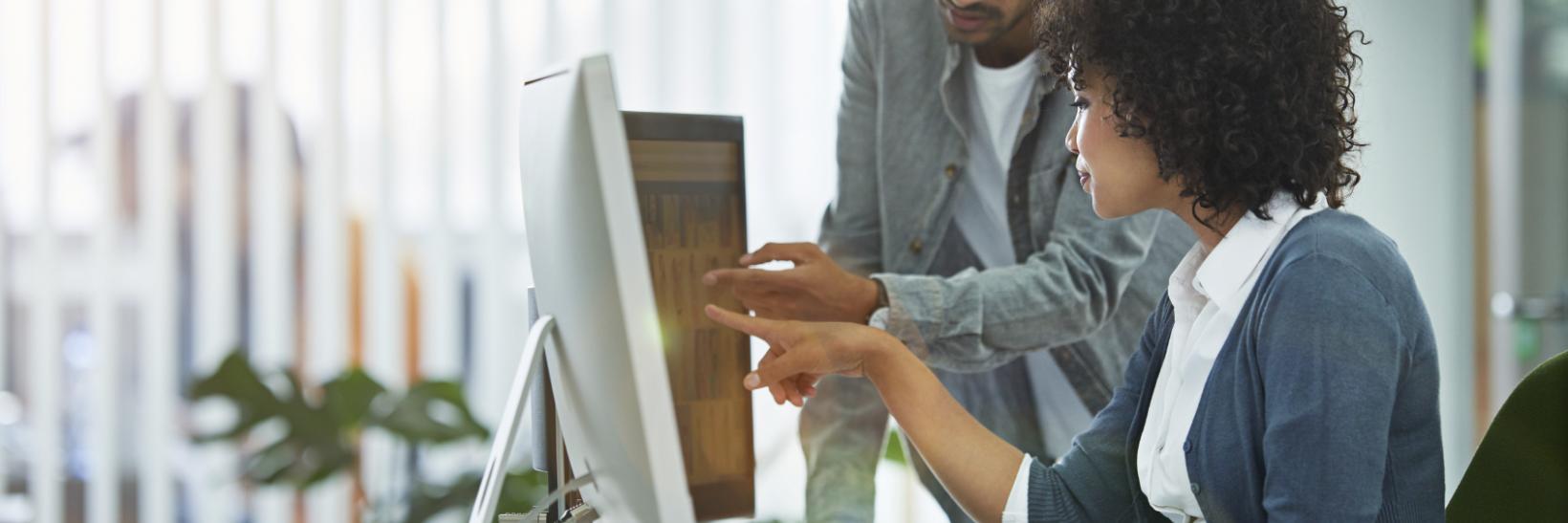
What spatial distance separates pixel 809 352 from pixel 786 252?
0.31m

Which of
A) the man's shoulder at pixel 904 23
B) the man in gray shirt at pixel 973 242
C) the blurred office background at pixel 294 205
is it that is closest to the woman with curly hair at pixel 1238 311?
the man in gray shirt at pixel 973 242

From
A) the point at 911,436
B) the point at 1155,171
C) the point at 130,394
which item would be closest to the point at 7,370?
the point at 130,394

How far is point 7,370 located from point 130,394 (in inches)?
8.4

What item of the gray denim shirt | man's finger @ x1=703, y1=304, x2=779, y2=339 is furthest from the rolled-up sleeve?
man's finger @ x1=703, y1=304, x2=779, y2=339

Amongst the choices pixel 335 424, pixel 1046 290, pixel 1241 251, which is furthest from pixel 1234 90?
pixel 335 424

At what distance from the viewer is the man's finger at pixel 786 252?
1.35 metres

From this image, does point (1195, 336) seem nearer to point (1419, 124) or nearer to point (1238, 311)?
point (1238, 311)

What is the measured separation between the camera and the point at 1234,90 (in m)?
1.00

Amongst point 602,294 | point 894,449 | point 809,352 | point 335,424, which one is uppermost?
point 602,294

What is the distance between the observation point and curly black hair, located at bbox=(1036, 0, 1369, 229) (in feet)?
3.26

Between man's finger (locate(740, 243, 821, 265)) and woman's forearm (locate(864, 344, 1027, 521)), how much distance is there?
0.61 ft

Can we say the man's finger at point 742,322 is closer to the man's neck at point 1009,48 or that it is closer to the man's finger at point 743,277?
the man's finger at point 743,277

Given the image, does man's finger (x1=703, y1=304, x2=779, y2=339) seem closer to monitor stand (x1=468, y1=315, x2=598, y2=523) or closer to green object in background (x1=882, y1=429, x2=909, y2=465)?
monitor stand (x1=468, y1=315, x2=598, y2=523)

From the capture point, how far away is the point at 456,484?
2.18m
